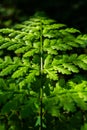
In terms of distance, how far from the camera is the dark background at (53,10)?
9.11 metres

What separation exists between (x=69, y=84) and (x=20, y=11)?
7946 millimetres

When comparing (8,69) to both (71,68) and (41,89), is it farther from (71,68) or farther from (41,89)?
(71,68)

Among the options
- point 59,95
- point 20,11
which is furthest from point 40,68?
point 20,11

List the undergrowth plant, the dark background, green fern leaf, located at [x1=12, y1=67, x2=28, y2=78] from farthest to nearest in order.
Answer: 1. the dark background
2. green fern leaf, located at [x1=12, y1=67, x2=28, y2=78]
3. the undergrowth plant

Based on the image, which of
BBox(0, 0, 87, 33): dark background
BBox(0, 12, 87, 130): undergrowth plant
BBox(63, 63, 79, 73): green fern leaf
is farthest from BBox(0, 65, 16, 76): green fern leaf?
BBox(0, 0, 87, 33): dark background

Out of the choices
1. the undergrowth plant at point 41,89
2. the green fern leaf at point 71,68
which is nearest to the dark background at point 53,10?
the undergrowth plant at point 41,89

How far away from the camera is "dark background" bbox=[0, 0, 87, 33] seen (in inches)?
359

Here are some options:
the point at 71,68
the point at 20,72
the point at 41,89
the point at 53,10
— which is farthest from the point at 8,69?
the point at 53,10

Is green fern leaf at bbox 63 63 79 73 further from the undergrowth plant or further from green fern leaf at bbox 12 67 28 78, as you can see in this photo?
green fern leaf at bbox 12 67 28 78

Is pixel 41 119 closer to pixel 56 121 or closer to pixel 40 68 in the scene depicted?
pixel 56 121

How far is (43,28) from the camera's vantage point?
107 inches

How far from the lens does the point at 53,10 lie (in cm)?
1029

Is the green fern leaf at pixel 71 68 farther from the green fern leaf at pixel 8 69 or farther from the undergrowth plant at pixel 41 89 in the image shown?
the green fern leaf at pixel 8 69

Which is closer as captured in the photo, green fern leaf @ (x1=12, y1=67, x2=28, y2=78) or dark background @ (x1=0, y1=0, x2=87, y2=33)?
green fern leaf @ (x1=12, y1=67, x2=28, y2=78)
